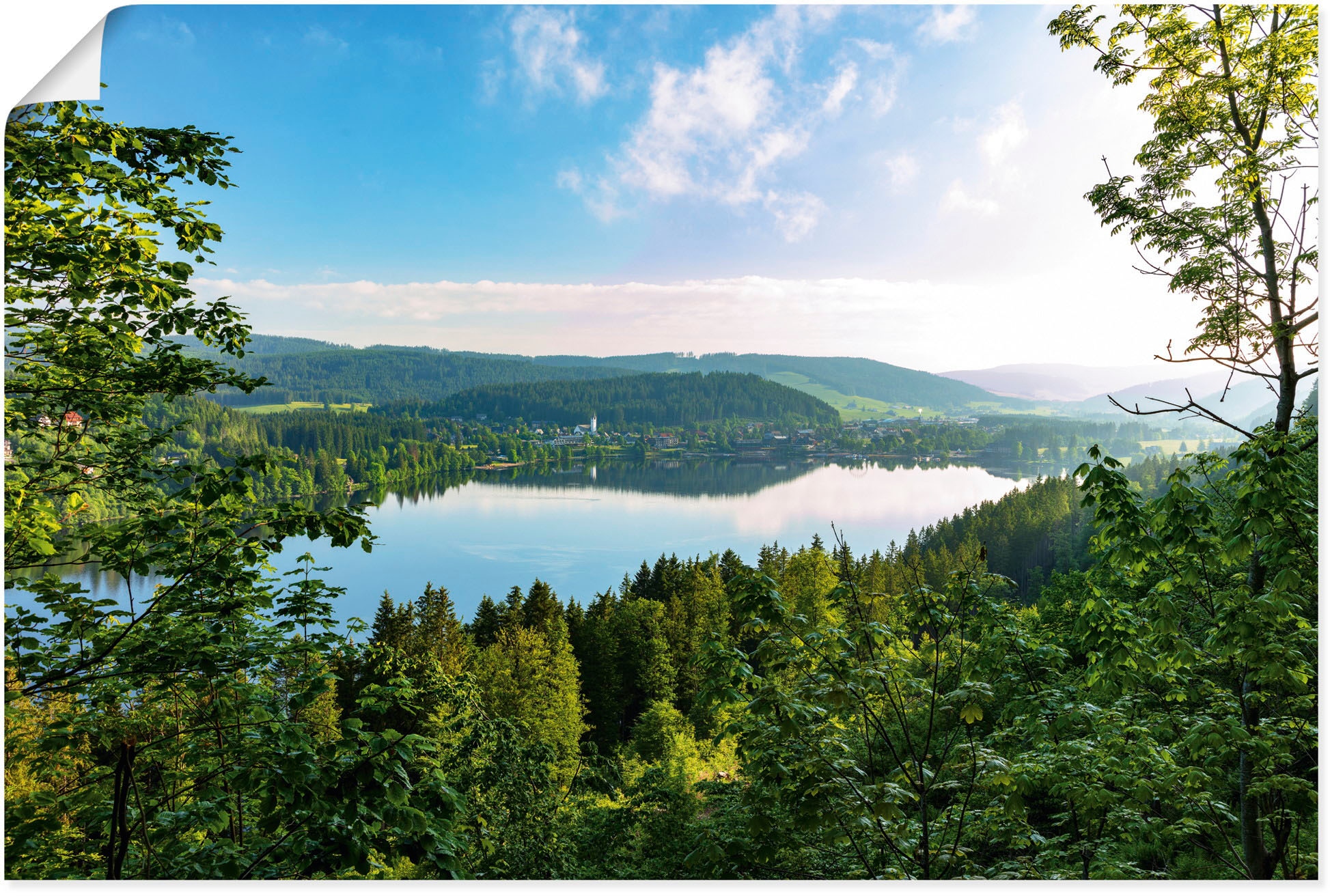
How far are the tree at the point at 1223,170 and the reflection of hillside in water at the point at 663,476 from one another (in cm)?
813

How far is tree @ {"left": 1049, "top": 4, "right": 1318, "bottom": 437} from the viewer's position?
3.13 m

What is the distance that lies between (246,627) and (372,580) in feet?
44.1

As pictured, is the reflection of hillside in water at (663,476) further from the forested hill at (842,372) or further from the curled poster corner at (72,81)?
the curled poster corner at (72,81)

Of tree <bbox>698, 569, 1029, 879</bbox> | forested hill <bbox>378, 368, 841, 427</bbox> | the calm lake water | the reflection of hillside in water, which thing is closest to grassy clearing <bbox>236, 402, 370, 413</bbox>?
the reflection of hillside in water

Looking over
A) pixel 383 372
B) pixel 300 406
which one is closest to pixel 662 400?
pixel 383 372

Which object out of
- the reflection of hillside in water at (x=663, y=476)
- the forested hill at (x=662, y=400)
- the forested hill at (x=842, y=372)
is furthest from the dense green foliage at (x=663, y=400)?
the reflection of hillside in water at (x=663, y=476)

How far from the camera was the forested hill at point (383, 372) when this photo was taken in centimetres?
1202

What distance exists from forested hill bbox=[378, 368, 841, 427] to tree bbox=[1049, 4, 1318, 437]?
8148mm

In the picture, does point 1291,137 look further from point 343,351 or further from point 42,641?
point 343,351

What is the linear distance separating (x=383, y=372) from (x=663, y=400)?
33.5 ft

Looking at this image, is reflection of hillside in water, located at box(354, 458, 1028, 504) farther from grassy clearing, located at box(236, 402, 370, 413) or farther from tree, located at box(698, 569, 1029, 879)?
tree, located at box(698, 569, 1029, 879)

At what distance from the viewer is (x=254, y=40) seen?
5359 millimetres

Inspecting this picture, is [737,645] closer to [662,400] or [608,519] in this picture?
[662,400]

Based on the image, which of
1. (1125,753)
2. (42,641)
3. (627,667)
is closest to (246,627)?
(42,641)
